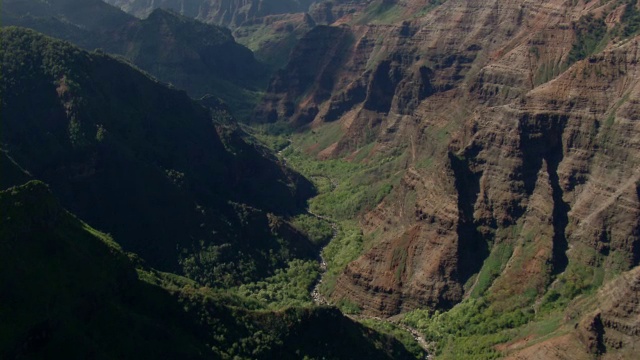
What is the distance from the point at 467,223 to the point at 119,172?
81370 millimetres

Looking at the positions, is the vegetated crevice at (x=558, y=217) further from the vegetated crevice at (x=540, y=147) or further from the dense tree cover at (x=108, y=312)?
the dense tree cover at (x=108, y=312)

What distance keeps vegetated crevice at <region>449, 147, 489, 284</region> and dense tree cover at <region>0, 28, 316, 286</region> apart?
154ft

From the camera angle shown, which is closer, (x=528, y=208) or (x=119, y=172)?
(x=528, y=208)

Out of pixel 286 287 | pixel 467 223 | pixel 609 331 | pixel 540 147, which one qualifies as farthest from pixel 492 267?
pixel 286 287

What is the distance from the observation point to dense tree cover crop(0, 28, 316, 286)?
16450cm

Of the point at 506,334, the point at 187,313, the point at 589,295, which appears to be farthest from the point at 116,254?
the point at 589,295

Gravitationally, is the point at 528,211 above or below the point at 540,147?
below

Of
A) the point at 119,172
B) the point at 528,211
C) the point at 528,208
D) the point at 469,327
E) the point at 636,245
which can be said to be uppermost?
the point at 636,245

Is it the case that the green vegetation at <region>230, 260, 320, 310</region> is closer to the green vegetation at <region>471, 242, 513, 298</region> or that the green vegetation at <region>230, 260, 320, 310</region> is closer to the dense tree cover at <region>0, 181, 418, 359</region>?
the dense tree cover at <region>0, 181, 418, 359</region>

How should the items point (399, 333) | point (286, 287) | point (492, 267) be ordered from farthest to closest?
point (286, 287)
point (492, 267)
point (399, 333)

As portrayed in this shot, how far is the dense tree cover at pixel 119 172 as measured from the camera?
540 ft

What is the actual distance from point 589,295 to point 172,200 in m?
95.6

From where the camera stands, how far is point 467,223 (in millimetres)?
157625

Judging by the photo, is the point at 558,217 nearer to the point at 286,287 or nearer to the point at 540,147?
the point at 540,147
